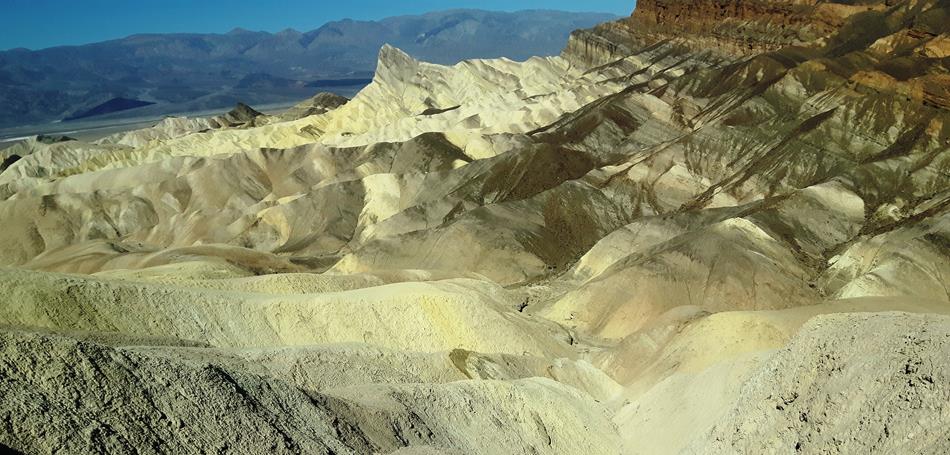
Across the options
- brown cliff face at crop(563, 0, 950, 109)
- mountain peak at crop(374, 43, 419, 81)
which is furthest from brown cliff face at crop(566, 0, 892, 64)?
mountain peak at crop(374, 43, 419, 81)

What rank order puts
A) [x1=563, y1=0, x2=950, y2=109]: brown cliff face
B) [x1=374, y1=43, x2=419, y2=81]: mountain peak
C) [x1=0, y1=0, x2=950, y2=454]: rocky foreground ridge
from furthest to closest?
[x1=374, y1=43, x2=419, y2=81]: mountain peak
[x1=563, y1=0, x2=950, y2=109]: brown cliff face
[x1=0, y1=0, x2=950, y2=454]: rocky foreground ridge

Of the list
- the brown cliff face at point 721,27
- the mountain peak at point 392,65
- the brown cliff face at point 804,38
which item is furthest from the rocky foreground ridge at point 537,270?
the mountain peak at point 392,65

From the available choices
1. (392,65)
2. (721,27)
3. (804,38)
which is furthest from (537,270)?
(392,65)

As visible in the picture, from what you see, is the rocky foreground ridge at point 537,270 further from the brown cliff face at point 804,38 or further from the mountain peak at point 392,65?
the mountain peak at point 392,65

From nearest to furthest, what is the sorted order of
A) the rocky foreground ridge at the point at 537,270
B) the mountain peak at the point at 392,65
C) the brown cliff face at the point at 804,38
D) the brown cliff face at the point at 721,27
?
the rocky foreground ridge at the point at 537,270 < the brown cliff face at the point at 804,38 < the brown cliff face at the point at 721,27 < the mountain peak at the point at 392,65

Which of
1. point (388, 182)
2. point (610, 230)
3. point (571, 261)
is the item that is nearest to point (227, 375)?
point (571, 261)

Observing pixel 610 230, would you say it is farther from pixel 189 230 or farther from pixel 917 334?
pixel 917 334

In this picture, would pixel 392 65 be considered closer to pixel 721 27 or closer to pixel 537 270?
pixel 721 27

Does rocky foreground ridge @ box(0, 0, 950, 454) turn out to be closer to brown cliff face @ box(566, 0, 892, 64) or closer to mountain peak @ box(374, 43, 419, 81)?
brown cliff face @ box(566, 0, 892, 64)
